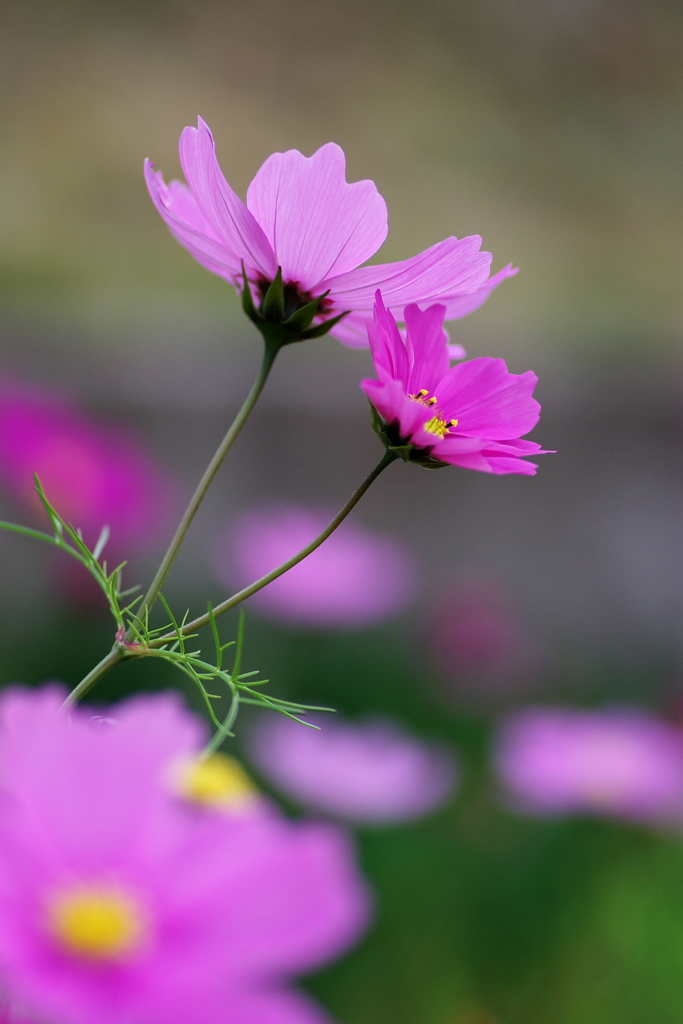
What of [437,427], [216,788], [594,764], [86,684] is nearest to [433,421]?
[437,427]

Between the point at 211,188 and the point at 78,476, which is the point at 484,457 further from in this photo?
Result: the point at 78,476

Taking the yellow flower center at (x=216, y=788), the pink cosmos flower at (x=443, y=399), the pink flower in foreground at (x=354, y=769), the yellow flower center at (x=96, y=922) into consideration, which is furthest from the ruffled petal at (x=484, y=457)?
the pink flower in foreground at (x=354, y=769)

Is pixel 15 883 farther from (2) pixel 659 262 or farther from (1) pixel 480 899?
(2) pixel 659 262

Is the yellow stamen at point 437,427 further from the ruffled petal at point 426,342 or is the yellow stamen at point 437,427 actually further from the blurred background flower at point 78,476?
the blurred background flower at point 78,476

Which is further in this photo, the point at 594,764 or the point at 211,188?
the point at 594,764

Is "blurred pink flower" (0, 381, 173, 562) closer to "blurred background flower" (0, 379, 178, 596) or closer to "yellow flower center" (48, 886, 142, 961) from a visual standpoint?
"blurred background flower" (0, 379, 178, 596)

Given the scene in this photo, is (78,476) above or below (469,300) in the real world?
below

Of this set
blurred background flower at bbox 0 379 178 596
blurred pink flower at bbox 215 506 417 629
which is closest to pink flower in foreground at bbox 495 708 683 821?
blurred pink flower at bbox 215 506 417 629

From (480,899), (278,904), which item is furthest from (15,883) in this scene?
(480,899)
